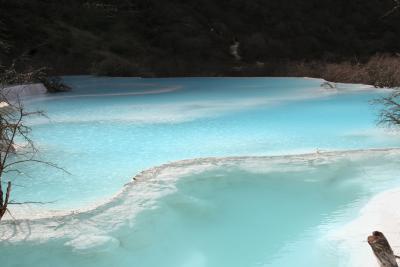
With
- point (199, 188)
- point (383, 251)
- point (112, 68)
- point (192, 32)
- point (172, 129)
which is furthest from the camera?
point (192, 32)

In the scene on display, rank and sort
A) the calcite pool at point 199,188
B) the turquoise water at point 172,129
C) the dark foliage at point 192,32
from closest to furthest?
the calcite pool at point 199,188 < the turquoise water at point 172,129 < the dark foliage at point 192,32

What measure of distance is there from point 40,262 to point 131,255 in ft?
1.90

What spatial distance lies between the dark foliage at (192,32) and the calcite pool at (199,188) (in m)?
10.9

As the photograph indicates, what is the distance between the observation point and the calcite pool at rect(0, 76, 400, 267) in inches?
142

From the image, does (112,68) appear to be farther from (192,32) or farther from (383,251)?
(383,251)

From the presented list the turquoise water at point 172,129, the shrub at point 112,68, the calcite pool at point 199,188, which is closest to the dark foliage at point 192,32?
the shrub at point 112,68

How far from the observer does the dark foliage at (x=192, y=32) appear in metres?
21.9

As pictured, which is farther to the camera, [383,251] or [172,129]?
[172,129]

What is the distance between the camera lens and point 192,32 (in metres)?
28.2

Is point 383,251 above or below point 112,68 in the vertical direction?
below

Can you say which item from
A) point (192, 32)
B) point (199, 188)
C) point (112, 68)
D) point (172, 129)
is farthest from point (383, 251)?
point (192, 32)

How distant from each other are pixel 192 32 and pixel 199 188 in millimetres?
24181

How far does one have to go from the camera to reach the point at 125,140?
7.38m

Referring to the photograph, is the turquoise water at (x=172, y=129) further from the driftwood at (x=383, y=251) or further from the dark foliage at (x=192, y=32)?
the dark foliage at (x=192, y=32)
